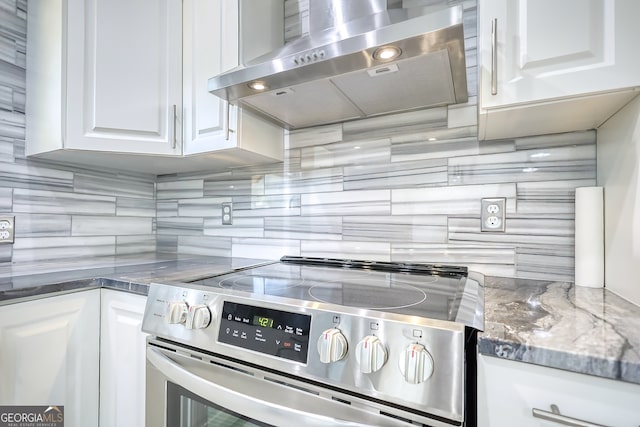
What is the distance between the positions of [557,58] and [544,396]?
0.71m

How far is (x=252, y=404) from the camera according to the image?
66 cm

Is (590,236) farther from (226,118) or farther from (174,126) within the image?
(174,126)

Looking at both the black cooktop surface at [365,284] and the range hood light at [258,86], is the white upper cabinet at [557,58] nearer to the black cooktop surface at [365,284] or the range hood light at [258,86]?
the black cooktop surface at [365,284]

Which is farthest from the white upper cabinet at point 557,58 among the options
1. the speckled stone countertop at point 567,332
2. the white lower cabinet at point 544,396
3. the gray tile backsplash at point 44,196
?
the gray tile backsplash at point 44,196

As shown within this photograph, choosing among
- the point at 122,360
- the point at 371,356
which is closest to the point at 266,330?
the point at 371,356

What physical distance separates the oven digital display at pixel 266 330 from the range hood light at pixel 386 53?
0.66m

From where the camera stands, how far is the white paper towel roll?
86 cm

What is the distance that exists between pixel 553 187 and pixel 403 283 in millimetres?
581

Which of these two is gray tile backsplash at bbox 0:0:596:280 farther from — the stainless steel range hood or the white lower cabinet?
the white lower cabinet

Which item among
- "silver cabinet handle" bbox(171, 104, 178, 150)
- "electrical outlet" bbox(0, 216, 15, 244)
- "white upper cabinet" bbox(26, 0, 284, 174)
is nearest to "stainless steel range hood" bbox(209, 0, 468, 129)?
"white upper cabinet" bbox(26, 0, 284, 174)

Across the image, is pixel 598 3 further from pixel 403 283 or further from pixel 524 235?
pixel 403 283

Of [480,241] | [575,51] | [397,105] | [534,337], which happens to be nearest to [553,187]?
[480,241]

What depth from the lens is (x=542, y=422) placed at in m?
0.48

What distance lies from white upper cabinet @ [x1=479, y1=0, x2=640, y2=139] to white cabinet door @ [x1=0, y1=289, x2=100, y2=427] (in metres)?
1.38
